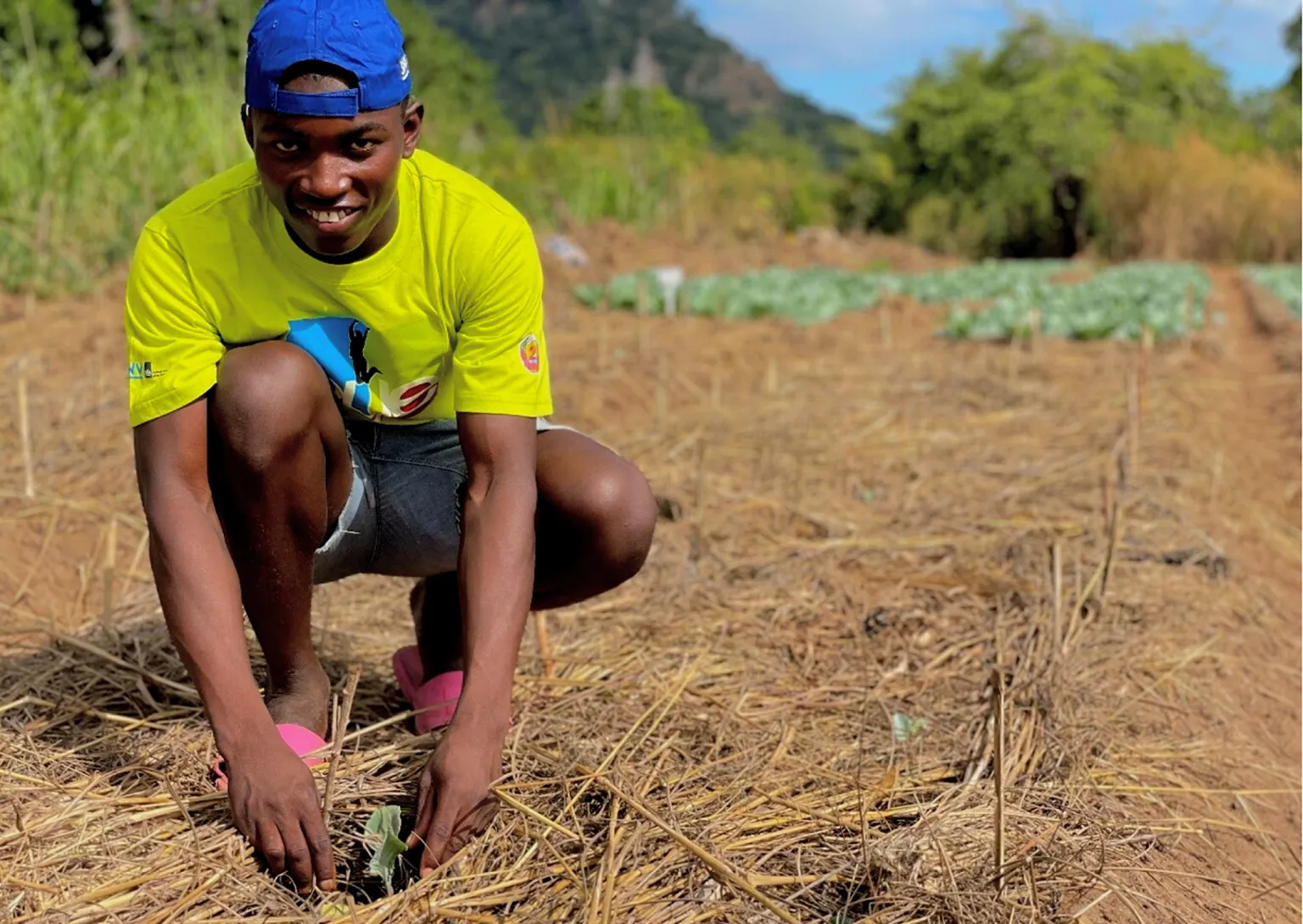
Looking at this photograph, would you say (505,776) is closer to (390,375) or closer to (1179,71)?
(390,375)

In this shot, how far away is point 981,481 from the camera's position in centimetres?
378

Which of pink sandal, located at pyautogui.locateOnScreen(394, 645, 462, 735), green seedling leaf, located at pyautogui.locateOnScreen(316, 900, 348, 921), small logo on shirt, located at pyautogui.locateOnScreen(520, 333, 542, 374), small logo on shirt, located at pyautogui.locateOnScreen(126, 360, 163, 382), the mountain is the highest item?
the mountain

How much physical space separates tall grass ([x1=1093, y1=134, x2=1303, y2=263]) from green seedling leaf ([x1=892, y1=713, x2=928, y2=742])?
1494 cm

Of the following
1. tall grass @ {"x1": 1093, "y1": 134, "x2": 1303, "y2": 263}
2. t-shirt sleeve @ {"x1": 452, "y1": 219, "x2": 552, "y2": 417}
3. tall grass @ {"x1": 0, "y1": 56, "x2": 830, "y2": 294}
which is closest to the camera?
t-shirt sleeve @ {"x1": 452, "y1": 219, "x2": 552, "y2": 417}

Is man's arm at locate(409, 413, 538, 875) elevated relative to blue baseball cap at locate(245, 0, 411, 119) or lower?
lower

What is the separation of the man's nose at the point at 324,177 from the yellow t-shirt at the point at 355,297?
0.62ft

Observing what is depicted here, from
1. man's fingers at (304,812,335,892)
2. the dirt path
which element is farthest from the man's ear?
the dirt path

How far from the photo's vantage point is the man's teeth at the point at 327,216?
160cm

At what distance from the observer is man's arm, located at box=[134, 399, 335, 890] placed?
4.91 feet

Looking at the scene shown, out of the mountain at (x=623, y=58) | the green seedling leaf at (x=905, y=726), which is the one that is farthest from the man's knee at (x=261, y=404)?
the mountain at (x=623, y=58)

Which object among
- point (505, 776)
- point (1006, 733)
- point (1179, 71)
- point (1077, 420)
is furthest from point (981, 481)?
point (1179, 71)

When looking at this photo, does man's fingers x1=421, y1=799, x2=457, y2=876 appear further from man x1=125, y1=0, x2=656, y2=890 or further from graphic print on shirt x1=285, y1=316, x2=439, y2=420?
graphic print on shirt x1=285, y1=316, x2=439, y2=420

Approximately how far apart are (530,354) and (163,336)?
0.52 meters

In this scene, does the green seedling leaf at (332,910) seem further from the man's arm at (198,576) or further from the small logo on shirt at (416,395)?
the small logo on shirt at (416,395)
